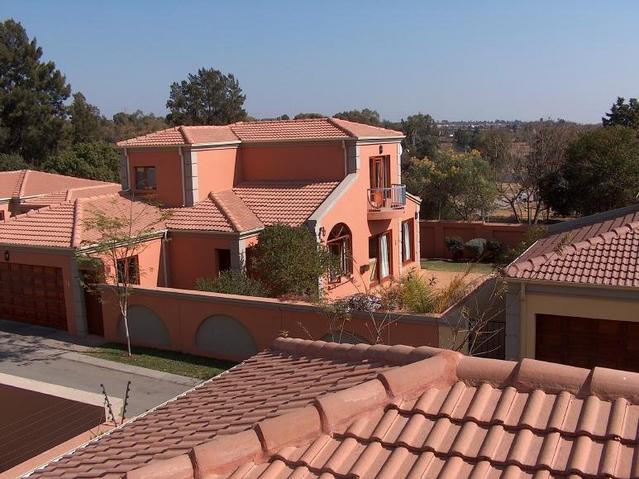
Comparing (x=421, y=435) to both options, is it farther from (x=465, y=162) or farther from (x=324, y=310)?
(x=465, y=162)

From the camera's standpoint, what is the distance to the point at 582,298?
15.2 m

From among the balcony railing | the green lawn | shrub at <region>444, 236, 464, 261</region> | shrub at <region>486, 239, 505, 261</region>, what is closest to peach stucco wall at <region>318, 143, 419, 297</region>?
the balcony railing

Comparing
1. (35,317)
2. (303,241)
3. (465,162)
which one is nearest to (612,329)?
(303,241)

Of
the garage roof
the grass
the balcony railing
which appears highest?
the garage roof

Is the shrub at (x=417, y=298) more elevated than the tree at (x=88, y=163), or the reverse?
the tree at (x=88, y=163)

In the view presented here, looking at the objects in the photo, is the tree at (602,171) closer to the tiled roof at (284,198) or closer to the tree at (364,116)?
the tiled roof at (284,198)

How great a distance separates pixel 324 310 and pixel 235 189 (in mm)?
11952

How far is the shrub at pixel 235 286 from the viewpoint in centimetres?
2044

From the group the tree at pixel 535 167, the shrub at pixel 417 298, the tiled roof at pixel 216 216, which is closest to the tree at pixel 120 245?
the tiled roof at pixel 216 216

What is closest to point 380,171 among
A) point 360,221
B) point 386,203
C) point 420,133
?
point 386,203

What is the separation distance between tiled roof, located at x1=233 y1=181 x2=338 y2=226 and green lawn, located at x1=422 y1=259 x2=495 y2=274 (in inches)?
378

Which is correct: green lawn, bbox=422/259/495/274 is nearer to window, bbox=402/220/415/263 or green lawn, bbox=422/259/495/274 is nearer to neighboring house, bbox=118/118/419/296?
window, bbox=402/220/415/263

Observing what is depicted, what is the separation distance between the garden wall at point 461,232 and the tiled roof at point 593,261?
17800 mm

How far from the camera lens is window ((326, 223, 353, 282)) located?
25406mm
